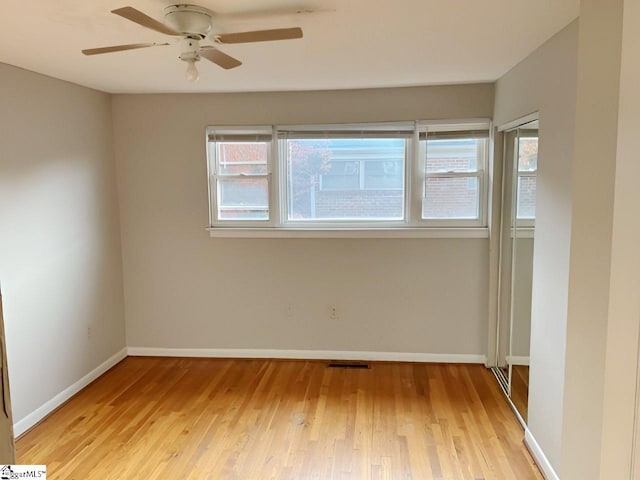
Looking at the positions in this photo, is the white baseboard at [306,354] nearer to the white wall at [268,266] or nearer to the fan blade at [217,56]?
the white wall at [268,266]

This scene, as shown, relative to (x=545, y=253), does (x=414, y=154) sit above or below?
above

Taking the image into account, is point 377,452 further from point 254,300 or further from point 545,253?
point 254,300

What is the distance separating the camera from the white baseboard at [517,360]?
296 centimetres

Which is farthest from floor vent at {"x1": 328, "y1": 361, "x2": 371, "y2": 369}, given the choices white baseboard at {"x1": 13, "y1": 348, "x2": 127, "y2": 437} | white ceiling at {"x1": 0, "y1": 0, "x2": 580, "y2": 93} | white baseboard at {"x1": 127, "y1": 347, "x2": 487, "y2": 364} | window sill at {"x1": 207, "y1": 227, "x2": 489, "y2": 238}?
white ceiling at {"x1": 0, "y1": 0, "x2": 580, "y2": 93}

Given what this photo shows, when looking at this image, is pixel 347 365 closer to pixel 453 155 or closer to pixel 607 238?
pixel 453 155

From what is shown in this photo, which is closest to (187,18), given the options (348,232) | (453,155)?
(348,232)

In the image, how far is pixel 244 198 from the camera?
4027mm

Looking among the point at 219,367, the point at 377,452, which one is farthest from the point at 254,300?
the point at 377,452

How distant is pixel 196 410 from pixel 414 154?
2668 millimetres

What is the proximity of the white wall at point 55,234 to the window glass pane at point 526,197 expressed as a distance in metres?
3.28

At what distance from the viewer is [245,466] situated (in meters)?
2.55

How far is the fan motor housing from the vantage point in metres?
1.90

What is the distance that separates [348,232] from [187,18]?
2290 mm

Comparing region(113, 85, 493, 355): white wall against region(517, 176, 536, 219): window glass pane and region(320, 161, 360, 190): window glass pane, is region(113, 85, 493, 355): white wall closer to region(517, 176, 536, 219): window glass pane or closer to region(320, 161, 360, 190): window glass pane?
region(320, 161, 360, 190): window glass pane
